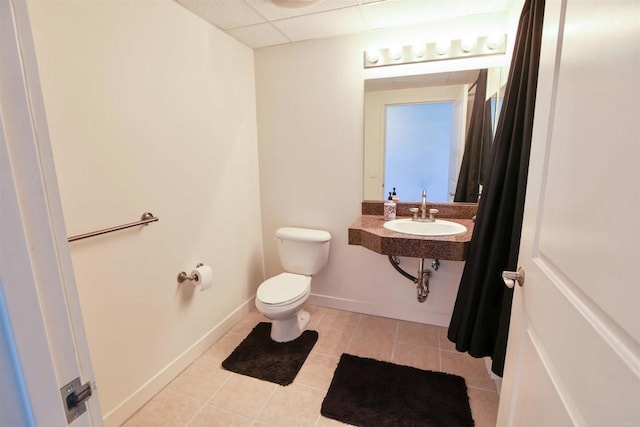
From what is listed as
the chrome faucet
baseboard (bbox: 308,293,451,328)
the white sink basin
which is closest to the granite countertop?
the white sink basin

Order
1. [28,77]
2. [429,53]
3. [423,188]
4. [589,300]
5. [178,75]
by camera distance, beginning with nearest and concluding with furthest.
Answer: [28,77] → [589,300] → [178,75] → [429,53] → [423,188]

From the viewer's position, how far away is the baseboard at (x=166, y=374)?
4.87 ft

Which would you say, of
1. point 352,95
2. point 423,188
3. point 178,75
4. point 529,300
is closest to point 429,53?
point 352,95

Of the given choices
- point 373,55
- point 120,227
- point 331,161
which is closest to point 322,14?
point 373,55

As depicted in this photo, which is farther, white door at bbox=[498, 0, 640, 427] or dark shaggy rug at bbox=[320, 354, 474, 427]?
dark shaggy rug at bbox=[320, 354, 474, 427]

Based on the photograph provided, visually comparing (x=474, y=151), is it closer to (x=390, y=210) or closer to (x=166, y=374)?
(x=390, y=210)

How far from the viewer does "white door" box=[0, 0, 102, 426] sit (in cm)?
40

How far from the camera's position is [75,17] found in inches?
47.9

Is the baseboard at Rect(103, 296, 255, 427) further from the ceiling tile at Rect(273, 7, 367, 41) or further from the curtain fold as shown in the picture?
the ceiling tile at Rect(273, 7, 367, 41)

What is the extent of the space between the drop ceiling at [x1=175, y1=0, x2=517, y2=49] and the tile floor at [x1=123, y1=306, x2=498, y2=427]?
2.16m

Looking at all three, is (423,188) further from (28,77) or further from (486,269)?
(28,77)

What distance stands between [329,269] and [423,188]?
1009mm

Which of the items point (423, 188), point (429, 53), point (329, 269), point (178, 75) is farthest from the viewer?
point (329, 269)

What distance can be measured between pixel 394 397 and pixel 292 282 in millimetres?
957
